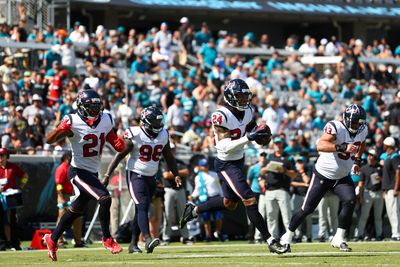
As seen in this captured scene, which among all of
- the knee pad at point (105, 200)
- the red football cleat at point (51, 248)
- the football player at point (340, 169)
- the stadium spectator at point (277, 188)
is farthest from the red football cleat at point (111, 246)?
the stadium spectator at point (277, 188)

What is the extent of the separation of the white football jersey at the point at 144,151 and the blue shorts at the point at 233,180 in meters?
1.45

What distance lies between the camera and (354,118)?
43.5 feet

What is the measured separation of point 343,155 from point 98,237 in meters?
6.93

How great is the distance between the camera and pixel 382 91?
2983 centimetres

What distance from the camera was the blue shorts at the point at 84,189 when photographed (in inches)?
498

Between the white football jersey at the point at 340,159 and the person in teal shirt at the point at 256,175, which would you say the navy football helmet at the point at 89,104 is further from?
the person in teal shirt at the point at 256,175

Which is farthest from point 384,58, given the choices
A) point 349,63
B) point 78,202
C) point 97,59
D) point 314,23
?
point 78,202

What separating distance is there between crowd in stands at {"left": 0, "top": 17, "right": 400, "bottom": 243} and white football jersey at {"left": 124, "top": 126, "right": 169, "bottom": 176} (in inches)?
211

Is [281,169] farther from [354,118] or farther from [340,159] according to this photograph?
[354,118]

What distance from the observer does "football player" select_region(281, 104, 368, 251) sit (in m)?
13.3

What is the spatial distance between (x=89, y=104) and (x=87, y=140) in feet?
1.46

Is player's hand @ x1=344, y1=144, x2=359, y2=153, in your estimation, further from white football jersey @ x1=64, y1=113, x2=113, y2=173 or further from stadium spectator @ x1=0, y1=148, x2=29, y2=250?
stadium spectator @ x1=0, y1=148, x2=29, y2=250

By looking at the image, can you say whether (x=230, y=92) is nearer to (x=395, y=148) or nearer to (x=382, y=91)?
(x=395, y=148)


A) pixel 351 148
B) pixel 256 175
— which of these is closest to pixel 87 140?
pixel 351 148
